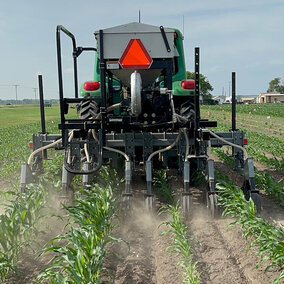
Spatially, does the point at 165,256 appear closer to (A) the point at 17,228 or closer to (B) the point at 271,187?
(A) the point at 17,228

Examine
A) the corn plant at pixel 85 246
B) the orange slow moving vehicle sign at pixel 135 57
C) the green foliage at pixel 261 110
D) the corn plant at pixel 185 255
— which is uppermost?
the orange slow moving vehicle sign at pixel 135 57

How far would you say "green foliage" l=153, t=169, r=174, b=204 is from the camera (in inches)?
244

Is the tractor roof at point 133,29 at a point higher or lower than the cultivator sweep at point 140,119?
higher

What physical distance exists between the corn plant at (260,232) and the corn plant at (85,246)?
59.6 inches

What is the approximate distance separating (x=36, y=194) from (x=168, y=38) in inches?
110

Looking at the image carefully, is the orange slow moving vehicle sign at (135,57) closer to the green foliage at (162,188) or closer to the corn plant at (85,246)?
the corn plant at (85,246)

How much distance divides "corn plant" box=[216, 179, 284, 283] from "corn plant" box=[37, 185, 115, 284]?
1.51m

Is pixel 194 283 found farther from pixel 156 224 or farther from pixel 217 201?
pixel 217 201

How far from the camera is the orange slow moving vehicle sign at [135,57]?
5.28 metres

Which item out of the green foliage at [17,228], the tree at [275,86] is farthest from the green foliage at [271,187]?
the tree at [275,86]

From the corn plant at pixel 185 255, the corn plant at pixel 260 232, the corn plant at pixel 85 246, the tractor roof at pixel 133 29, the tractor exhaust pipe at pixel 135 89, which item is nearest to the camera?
the corn plant at pixel 85 246

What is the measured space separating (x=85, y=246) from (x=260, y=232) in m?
1.93

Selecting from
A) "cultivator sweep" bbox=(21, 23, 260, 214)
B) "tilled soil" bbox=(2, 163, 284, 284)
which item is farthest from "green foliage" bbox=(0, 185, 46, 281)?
"cultivator sweep" bbox=(21, 23, 260, 214)

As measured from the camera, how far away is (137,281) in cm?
363
